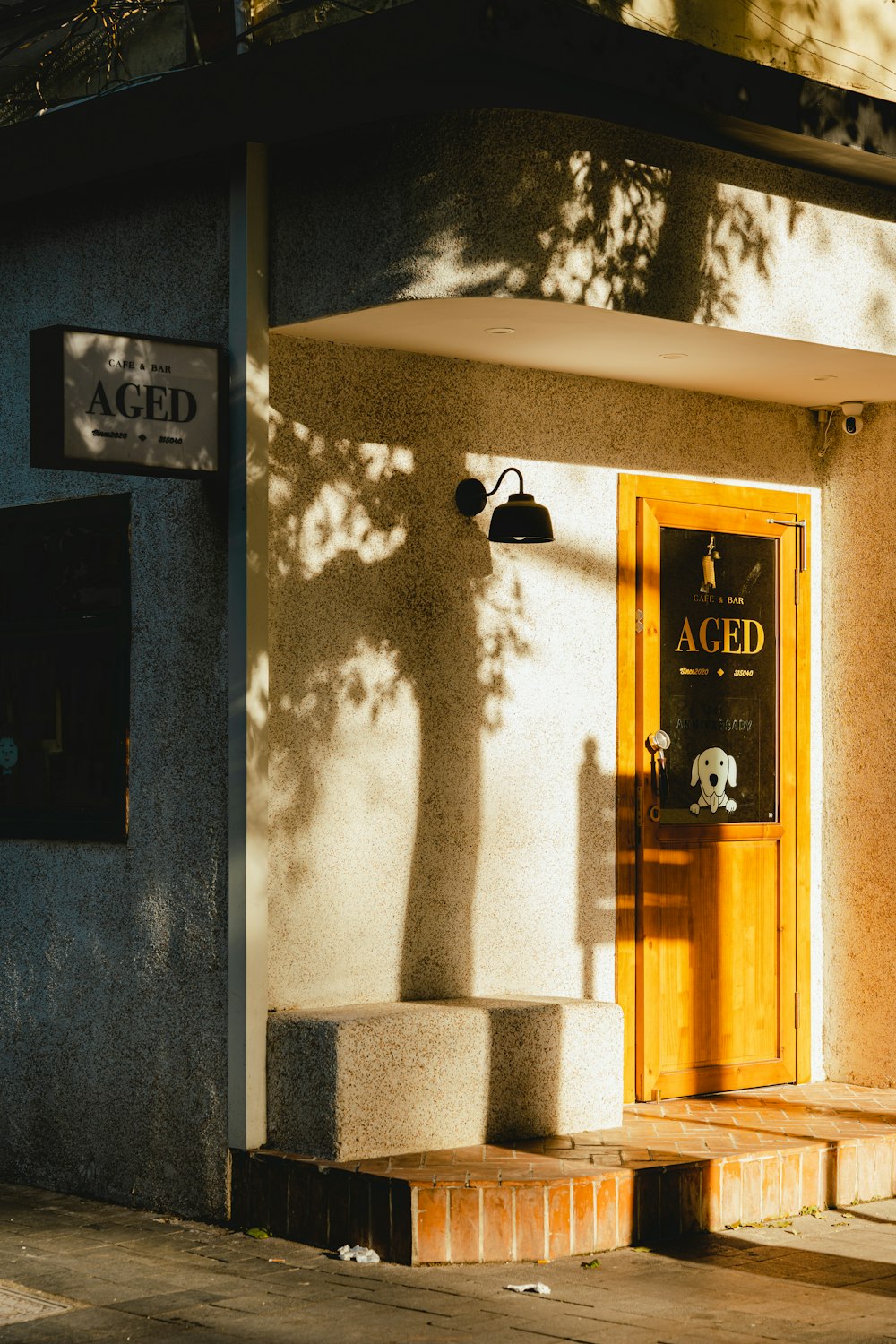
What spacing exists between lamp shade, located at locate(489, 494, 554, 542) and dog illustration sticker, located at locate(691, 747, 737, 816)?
64.2 inches

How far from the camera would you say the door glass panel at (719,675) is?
8766 millimetres

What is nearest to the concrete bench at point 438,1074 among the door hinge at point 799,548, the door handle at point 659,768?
the door handle at point 659,768

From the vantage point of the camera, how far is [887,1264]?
22.2 ft

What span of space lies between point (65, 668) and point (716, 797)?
3000 mm

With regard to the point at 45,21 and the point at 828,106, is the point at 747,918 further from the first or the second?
the point at 45,21

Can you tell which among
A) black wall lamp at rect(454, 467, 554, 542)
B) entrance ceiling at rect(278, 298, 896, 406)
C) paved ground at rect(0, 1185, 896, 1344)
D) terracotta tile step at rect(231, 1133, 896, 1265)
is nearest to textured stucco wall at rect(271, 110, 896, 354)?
entrance ceiling at rect(278, 298, 896, 406)

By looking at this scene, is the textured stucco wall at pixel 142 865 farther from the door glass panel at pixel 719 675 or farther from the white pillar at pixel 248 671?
the door glass panel at pixel 719 675

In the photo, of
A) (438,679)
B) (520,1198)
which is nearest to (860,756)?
(438,679)

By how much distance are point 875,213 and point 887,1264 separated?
4.18 meters

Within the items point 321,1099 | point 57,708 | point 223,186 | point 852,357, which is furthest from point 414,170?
point 321,1099

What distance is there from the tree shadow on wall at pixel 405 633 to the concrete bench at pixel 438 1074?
1.48 feet

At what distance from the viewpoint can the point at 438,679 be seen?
789 cm

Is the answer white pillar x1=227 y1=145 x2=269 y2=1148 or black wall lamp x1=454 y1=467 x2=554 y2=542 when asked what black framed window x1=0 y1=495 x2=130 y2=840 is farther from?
black wall lamp x1=454 y1=467 x2=554 y2=542

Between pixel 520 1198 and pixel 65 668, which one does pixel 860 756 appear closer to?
pixel 520 1198
